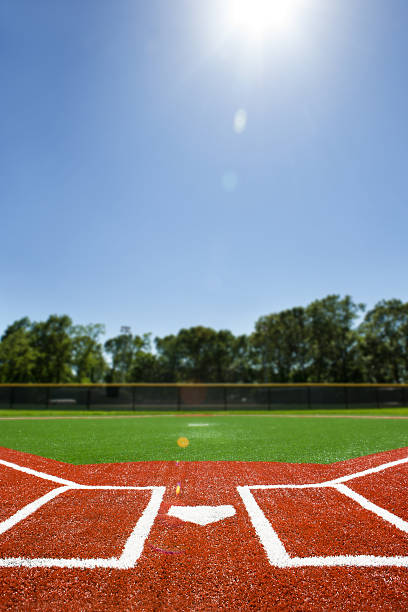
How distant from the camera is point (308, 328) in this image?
169 ft

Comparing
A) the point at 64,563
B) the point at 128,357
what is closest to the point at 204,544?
the point at 64,563

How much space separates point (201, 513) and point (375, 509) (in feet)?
5.64

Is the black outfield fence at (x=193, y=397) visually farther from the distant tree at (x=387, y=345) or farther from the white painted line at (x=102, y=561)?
the distant tree at (x=387, y=345)

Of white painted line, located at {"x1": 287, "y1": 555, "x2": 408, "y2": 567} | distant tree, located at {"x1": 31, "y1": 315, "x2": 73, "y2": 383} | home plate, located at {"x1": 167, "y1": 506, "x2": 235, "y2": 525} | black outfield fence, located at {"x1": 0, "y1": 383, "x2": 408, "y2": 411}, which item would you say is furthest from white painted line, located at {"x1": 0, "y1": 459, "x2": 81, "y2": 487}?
distant tree, located at {"x1": 31, "y1": 315, "x2": 73, "y2": 383}

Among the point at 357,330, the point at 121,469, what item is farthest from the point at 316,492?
the point at 357,330

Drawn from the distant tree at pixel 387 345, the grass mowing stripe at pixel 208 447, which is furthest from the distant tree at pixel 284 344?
the grass mowing stripe at pixel 208 447

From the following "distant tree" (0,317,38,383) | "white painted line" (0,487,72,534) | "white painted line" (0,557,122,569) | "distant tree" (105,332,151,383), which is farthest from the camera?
"distant tree" (105,332,151,383)

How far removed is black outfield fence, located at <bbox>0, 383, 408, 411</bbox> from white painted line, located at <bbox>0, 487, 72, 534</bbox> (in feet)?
56.3

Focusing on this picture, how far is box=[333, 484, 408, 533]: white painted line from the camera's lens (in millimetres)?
2949

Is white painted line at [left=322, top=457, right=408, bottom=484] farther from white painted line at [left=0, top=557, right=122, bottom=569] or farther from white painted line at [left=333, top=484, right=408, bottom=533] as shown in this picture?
white painted line at [left=0, top=557, right=122, bottom=569]

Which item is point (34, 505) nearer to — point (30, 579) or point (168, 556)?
point (30, 579)

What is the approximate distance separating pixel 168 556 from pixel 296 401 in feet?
77.2

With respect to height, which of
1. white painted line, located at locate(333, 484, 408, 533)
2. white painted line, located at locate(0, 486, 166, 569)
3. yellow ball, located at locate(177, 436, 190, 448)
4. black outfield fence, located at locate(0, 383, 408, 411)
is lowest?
black outfield fence, located at locate(0, 383, 408, 411)

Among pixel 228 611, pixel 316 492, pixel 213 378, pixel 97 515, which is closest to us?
pixel 228 611
